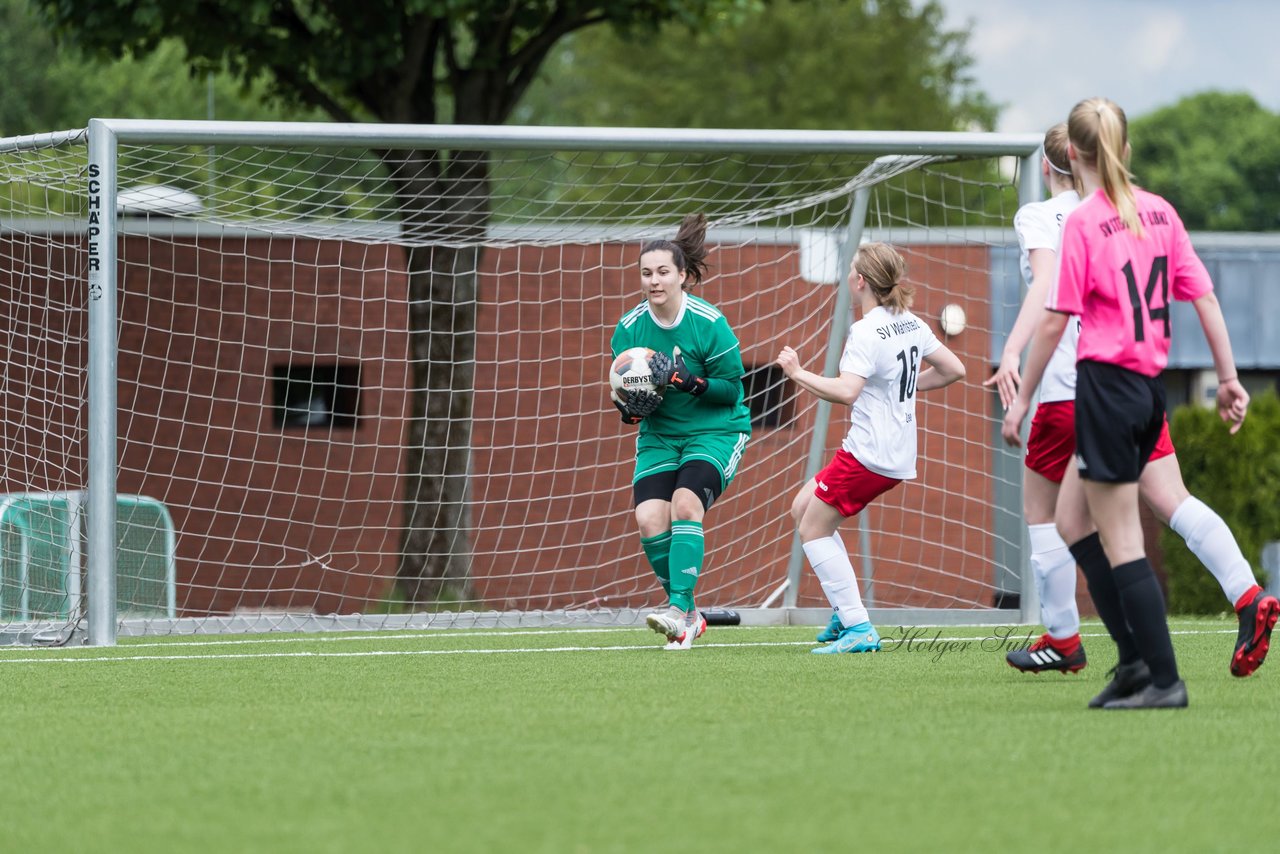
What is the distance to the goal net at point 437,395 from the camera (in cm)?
906

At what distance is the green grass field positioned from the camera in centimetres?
315

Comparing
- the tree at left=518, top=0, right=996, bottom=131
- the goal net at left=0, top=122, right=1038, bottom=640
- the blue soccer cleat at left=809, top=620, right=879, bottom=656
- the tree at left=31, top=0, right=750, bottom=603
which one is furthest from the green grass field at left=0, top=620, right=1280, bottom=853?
the tree at left=518, top=0, right=996, bottom=131

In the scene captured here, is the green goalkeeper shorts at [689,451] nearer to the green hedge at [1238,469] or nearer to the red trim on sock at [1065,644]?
the red trim on sock at [1065,644]

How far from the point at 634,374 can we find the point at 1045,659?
6.83ft

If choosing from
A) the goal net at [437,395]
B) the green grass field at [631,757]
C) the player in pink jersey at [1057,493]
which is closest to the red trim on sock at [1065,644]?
the player in pink jersey at [1057,493]

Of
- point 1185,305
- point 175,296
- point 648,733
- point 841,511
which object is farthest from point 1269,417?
point 648,733

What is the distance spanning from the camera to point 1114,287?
454 cm

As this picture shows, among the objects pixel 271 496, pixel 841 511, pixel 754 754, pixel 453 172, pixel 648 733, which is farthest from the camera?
pixel 271 496

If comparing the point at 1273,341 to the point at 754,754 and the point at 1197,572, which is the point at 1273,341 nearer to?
the point at 1197,572

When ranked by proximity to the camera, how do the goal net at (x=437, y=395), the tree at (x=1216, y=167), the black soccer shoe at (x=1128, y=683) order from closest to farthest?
1. the black soccer shoe at (x=1128, y=683)
2. the goal net at (x=437, y=395)
3. the tree at (x=1216, y=167)

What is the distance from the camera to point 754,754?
399 centimetres

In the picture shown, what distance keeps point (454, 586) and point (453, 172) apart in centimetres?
326

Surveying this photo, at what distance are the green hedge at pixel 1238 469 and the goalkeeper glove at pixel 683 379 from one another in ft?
28.2

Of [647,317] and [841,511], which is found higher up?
[647,317]
